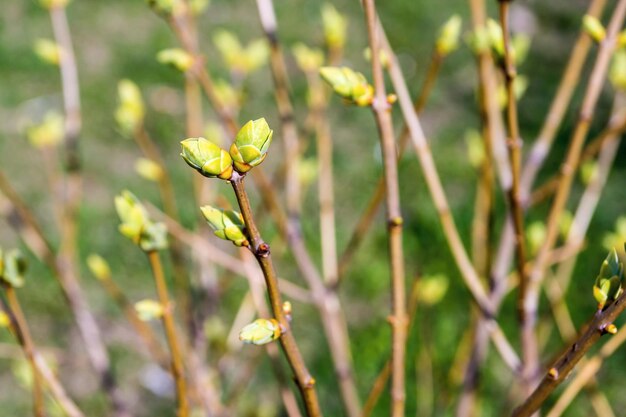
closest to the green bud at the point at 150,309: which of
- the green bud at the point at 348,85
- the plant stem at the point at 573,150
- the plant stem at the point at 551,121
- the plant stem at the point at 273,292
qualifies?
the plant stem at the point at 273,292

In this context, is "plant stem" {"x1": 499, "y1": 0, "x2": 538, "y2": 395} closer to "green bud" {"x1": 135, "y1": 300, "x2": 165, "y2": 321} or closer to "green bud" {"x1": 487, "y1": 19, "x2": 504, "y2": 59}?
"green bud" {"x1": 487, "y1": 19, "x2": 504, "y2": 59}

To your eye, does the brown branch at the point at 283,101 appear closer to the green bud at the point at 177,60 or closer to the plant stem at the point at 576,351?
the green bud at the point at 177,60

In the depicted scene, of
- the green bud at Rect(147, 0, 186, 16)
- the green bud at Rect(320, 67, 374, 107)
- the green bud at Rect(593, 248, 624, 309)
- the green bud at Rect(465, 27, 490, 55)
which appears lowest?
the green bud at Rect(593, 248, 624, 309)

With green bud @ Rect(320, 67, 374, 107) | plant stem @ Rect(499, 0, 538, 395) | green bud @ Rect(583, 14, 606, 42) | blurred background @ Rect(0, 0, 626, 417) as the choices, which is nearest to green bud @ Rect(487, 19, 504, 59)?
plant stem @ Rect(499, 0, 538, 395)

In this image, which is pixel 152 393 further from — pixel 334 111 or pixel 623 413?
pixel 334 111

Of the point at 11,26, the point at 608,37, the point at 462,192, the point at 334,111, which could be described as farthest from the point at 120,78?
the point at 608,37

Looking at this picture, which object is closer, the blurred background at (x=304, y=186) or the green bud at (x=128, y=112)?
the green bud at (x=128, y=112)

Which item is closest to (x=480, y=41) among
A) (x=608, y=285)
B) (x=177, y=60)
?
(x=177, y=60)
